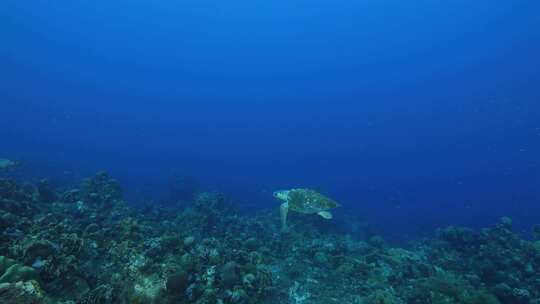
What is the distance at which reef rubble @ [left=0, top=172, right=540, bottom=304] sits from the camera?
5.22 meters

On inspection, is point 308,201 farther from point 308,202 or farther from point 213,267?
point 213,267

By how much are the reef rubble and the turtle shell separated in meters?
1.32

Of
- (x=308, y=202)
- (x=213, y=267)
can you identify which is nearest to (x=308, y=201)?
(x=308, y=202)

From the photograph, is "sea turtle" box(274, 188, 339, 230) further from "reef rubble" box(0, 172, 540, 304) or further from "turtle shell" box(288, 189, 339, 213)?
"reef rubble" box(0, 172, 540, 304)

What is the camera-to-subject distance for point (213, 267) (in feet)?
21.6

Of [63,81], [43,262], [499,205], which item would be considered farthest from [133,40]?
[43,262]

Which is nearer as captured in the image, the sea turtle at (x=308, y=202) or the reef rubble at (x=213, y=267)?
the reef rubble at (x=213, y=267)

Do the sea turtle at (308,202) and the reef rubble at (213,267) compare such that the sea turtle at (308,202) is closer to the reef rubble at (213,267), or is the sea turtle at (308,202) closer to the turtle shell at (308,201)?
the turtle shell at (308,201)

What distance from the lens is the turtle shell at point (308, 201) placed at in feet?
32.9

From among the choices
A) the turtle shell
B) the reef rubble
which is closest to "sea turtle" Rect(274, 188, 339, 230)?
the turtle shell

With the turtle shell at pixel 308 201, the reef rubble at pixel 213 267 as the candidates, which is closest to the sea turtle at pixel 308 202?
the turtle shell at pixel 308 201

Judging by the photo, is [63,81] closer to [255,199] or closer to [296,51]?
[296,51]

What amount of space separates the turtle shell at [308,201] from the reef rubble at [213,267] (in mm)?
1325

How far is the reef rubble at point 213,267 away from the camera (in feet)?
17.1
